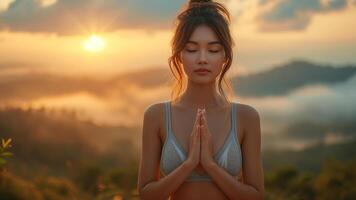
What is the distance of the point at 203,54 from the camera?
4.20 metres

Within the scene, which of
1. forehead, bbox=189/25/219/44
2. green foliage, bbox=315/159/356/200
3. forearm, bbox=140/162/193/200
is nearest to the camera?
forearm, bbox=140/162/193/200

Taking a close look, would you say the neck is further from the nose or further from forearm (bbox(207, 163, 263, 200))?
forearm (bbox(207, 163, 263, 200))

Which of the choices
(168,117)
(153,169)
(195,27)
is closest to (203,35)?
(195,27)

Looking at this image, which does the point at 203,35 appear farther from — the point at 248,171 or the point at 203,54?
the point at 248,171

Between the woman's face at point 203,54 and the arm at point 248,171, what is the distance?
1.29 ft

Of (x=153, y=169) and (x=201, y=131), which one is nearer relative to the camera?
(x=201, y=131)

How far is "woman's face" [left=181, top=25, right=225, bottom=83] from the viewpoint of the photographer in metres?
4.22

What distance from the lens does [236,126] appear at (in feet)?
14.4

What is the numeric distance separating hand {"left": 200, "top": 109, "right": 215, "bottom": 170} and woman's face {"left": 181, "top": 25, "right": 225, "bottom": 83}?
28 cm

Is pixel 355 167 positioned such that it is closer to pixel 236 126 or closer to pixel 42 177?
pixel 42 177

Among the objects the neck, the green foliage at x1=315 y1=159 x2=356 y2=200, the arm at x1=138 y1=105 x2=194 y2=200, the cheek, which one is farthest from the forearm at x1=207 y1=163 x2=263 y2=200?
the green foliage at x1=315 y1=159 x2=356 y2=200

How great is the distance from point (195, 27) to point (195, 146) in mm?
742

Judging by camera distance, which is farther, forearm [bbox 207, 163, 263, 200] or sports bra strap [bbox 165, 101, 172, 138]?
sports bra strap [bbox 165, 101, 172, 138]

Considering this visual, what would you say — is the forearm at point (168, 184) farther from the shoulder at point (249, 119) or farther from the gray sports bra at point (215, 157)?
the shoulder at point (249, 119)
